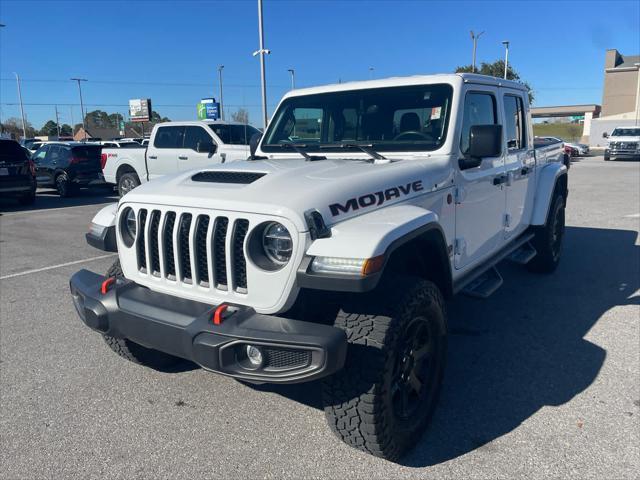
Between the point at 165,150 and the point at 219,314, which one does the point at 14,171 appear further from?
the point at 219,314

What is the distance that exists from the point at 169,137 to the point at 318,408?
10.7m

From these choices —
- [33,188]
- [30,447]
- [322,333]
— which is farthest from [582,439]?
[33,188]

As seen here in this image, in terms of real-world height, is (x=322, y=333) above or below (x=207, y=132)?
below

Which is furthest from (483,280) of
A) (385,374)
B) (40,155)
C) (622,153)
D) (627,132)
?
(627,132)

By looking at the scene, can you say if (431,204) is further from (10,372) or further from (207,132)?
(207,132)

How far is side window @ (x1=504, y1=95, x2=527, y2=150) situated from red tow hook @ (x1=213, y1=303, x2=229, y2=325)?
125 inches

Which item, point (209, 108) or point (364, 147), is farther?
point (209, 108)

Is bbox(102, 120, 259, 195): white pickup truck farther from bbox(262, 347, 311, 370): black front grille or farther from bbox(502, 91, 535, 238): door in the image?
bbox(262, 347, 311, 370): black front grille

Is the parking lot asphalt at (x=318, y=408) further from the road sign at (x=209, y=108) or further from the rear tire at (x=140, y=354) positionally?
the road sign at (x=209, y=108)

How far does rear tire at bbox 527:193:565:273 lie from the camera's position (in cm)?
571

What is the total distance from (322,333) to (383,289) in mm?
505

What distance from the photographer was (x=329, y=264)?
93.7 inches

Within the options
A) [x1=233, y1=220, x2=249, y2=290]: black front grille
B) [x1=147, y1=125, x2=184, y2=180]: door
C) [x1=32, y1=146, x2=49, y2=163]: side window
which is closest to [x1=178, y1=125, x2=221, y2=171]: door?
[x1=147, y1=125, x2=184, y2=180]: door

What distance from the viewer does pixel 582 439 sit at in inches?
113
